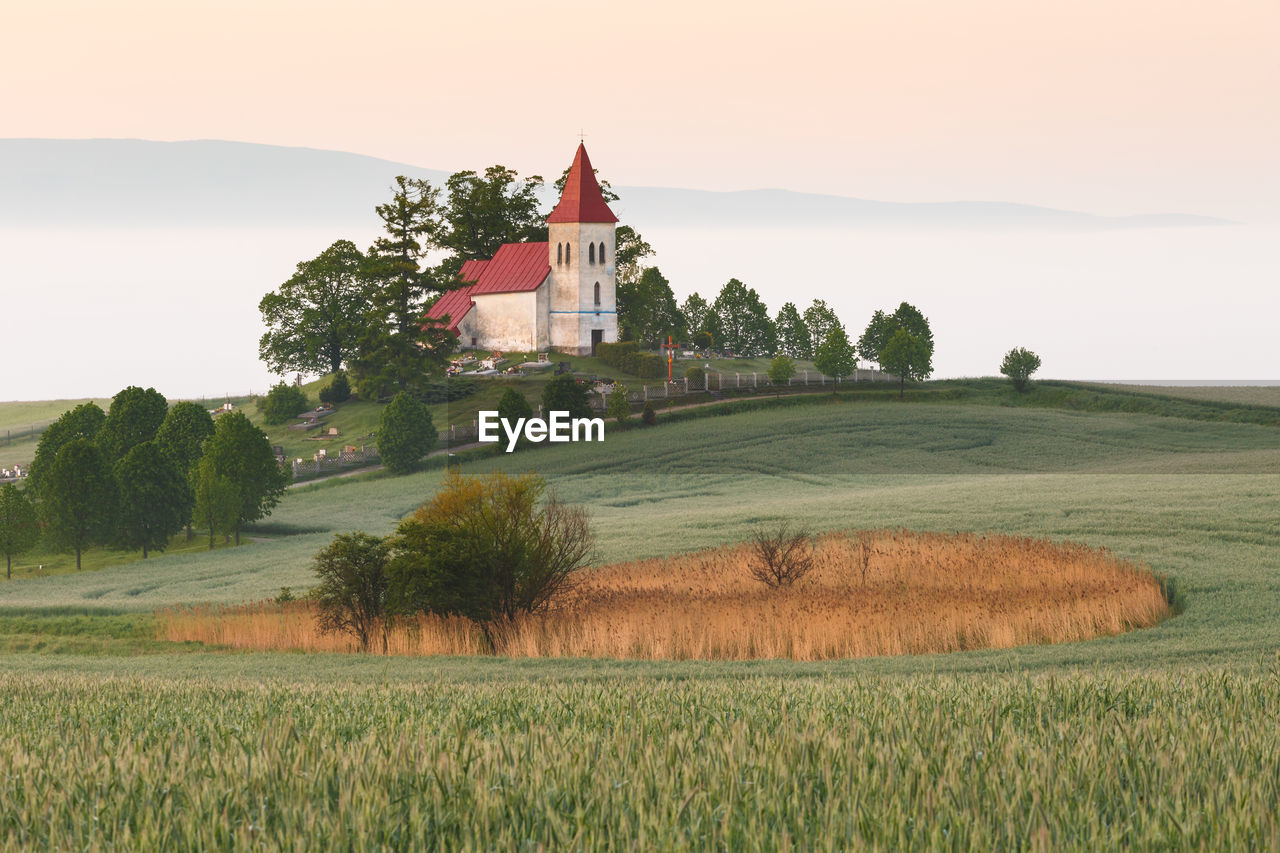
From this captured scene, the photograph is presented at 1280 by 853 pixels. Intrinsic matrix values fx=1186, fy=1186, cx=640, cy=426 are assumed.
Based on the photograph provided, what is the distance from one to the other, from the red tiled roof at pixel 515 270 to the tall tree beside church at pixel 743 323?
81.2ft

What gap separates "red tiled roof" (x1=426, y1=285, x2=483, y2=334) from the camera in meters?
88.6

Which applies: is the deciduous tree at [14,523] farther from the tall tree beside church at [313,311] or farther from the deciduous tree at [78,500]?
the tall tree beside church at [313,311]

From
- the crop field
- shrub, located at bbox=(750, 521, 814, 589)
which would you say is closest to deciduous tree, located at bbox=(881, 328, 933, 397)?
shrub, located at bbox=(750, 521, 814, 589)

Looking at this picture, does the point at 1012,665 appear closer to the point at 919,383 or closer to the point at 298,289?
the point at 919,383

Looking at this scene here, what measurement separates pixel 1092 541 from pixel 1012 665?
15.4 meters

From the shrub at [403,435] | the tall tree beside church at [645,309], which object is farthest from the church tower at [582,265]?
the shrub at [403,435]

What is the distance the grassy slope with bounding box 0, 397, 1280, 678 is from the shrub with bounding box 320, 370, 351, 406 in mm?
21620

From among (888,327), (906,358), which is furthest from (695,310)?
(906,358)

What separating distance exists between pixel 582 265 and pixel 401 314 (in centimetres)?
1324

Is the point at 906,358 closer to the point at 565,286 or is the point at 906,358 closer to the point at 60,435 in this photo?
the point at 565,286

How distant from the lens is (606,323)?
284 feet

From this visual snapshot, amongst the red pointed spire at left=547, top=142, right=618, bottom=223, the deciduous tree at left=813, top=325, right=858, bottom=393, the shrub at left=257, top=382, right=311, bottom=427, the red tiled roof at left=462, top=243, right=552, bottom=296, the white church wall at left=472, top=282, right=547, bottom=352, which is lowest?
the shrub at left=257, top=382, right=311, bottom=427

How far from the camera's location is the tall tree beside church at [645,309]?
89938 millimetres

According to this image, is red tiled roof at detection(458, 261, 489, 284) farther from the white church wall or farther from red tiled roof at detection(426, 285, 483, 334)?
the white church wall
